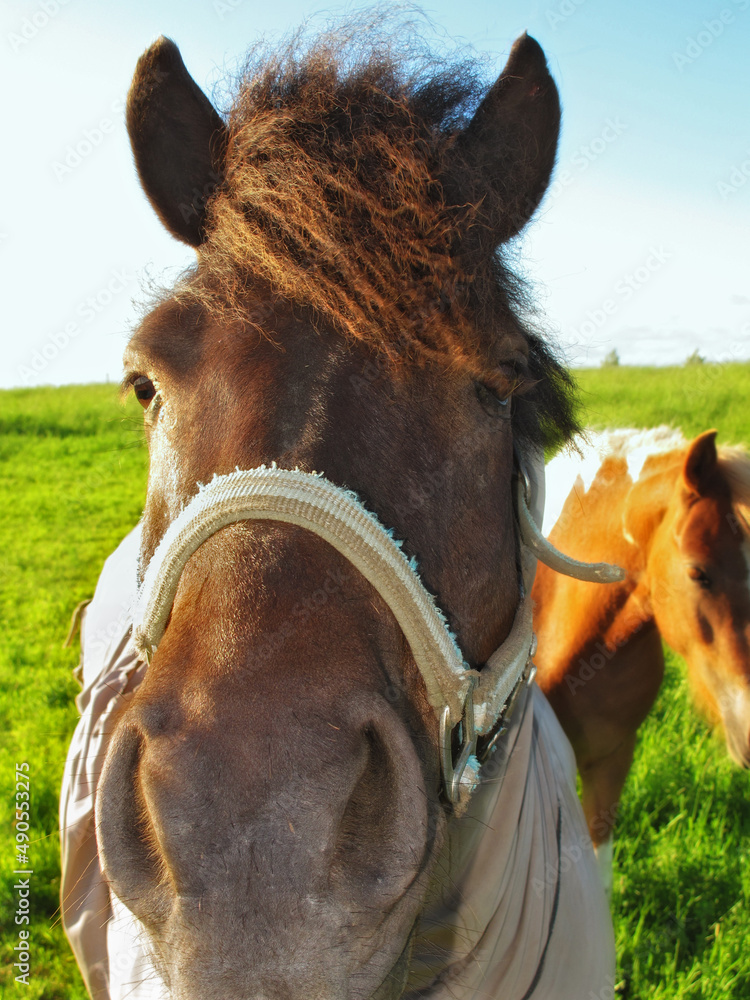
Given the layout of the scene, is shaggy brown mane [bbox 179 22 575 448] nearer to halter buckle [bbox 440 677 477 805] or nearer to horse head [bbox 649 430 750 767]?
halter buckle [bbox 440 677 477 805]

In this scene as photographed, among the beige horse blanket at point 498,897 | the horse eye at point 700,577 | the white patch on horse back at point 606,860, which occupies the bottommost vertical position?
the white patch on horse back at point 606,860

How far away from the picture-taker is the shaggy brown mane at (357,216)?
3.94 feet

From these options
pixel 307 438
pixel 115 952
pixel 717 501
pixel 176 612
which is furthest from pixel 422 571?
pixel 717 501

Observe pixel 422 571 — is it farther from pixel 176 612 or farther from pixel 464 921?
pixel 464 921

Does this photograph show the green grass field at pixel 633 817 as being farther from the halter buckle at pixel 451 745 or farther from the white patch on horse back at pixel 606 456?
the halter buckle at pixel 451 745

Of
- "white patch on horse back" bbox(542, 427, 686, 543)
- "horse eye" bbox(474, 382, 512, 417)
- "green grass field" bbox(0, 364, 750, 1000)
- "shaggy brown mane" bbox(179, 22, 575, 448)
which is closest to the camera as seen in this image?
"shaggy brown mane" bbox(179, 22, 575, 448)

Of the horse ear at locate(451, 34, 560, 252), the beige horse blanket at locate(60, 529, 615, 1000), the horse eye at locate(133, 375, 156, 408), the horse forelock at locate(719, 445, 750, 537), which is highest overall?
the horse ear at locate(451, 34, 560, 252)

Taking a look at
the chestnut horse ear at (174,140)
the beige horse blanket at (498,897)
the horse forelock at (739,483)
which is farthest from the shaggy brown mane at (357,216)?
the horse forelock at (739,483)

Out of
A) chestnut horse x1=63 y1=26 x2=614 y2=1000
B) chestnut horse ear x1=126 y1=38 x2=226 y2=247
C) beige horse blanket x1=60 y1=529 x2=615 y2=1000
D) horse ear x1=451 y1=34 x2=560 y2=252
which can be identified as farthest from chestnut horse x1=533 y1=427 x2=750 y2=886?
chestnut horse ear x1=126 y1=38 x2=226 y2=247

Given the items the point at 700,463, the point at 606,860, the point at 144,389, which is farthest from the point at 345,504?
the point at 606,860

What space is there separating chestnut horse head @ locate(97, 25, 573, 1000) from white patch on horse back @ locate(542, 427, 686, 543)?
1.66 meters

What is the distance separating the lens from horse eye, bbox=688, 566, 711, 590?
296cm

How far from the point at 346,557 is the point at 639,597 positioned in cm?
263

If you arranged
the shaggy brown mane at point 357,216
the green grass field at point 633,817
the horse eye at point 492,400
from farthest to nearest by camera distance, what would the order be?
the green grass field at point 633,817 < the horse eye at point 492,400 < the shaggy brown mane at point 357,216
